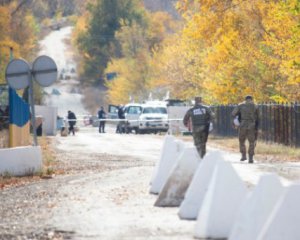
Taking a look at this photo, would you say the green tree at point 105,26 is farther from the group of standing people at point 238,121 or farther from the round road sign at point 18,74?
the round road sign at point 18,74

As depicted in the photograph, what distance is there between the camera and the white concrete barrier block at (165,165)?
17.3 m

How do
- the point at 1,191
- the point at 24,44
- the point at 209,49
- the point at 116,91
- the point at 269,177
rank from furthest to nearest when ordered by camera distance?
the point at 116,91
the point at 24,44
the point at 209,49
the point at 1,191
the point at 269,177

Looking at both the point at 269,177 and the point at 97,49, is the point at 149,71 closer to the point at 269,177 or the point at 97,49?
the point at 97,49

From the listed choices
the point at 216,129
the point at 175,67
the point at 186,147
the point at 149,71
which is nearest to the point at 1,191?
the point at 186,147

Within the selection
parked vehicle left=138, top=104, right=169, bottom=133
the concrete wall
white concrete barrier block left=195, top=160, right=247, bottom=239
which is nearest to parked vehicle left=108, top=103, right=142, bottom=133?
parked vehicle left=138, top=104, right=169, bottom=133

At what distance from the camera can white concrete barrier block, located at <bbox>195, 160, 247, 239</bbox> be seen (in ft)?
39.2

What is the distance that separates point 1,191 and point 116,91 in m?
96.4

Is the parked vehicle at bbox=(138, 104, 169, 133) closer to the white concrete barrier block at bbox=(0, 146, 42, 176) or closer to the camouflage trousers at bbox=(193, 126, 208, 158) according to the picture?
the camouflage trousers at bbox=(193, 126, 208, 158)

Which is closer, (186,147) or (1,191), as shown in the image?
(186,147)

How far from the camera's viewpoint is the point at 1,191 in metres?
19.4

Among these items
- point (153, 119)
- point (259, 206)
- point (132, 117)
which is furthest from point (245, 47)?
point (259, 206)

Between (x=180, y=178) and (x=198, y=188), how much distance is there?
4.58 feet

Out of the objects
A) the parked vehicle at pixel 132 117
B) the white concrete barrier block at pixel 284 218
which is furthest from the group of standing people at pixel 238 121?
the parked vehicle at pixel 132 117

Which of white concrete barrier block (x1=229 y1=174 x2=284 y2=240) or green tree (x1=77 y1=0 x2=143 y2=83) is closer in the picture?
white concrete barrier block (x1=229 y1=174 x2=284 y2=240)
